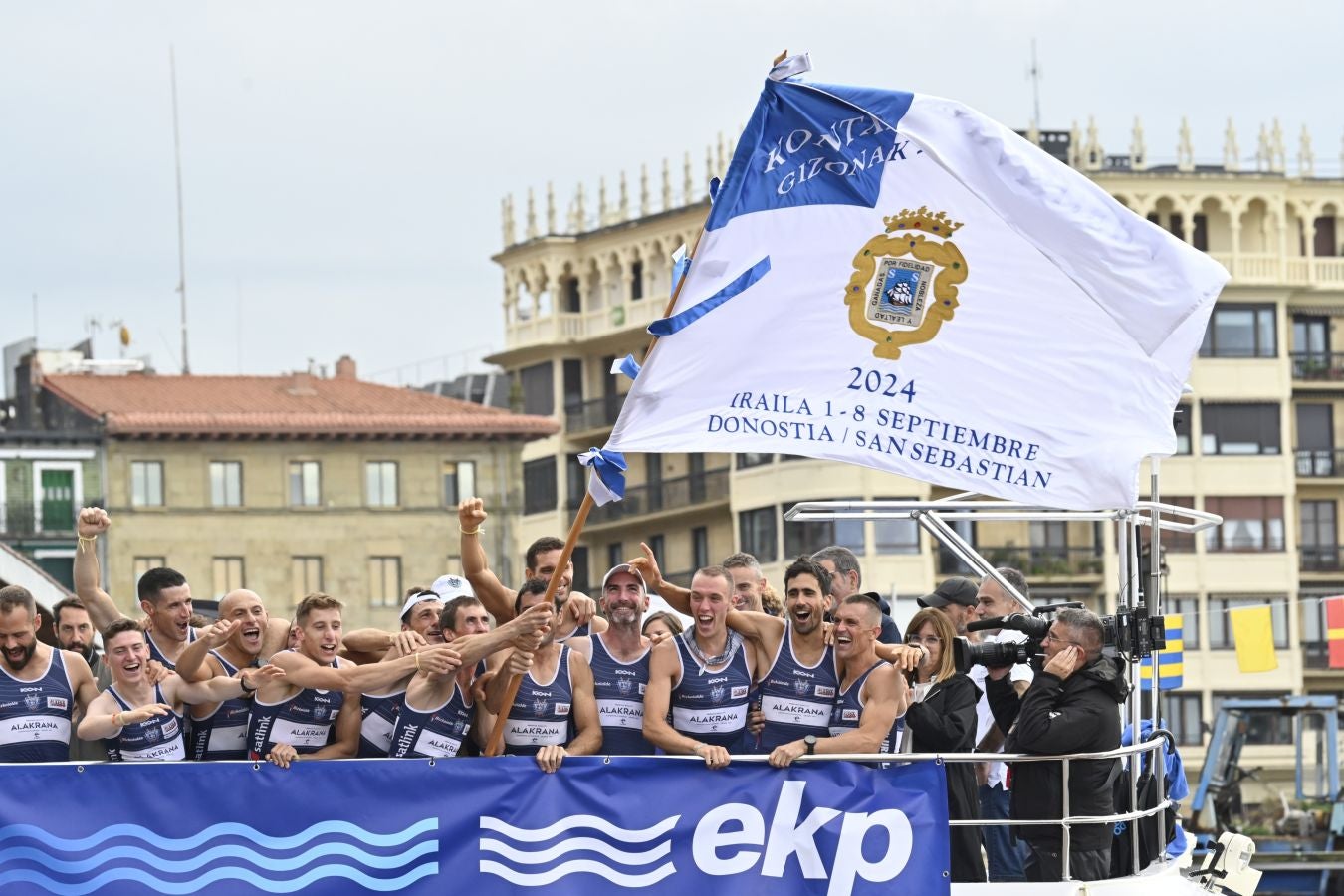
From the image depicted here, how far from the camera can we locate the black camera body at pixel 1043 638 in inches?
574

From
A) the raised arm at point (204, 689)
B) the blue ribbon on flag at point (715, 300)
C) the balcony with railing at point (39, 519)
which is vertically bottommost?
the raised arm at point (204, 689)

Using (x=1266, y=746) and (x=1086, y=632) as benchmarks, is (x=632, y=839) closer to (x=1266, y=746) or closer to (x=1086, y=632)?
(x=1086, y=632)

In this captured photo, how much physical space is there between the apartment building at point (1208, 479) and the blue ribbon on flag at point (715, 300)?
67424mm

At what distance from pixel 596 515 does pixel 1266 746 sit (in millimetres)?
22377

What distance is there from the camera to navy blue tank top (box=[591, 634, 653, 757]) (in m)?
14.5

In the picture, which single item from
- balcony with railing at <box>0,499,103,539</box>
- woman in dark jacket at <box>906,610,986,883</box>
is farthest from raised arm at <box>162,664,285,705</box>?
balcony with railing at <box>0,499,103,539</box>

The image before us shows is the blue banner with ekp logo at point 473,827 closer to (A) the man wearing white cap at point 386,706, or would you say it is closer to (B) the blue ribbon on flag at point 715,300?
(A) the man wearing white cap at point 386,706

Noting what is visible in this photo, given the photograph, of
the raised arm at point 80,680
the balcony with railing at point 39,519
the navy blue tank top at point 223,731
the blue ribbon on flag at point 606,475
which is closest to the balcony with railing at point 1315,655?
the balcony with railing at point 39,519

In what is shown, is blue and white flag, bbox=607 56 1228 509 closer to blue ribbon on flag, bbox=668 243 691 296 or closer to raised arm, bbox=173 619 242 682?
blue ribbon on flag, bbox=668 243 691 296

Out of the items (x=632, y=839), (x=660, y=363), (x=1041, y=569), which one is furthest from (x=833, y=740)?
(x=1041, y=569)

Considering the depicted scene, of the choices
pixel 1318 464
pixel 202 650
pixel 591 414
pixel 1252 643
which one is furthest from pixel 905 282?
pixel 591 414

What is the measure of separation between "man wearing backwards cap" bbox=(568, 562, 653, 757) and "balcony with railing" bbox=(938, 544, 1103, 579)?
227ft

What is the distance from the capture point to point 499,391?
3984 inches

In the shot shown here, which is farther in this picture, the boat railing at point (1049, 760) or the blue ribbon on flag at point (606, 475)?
the boat railing at point (1049, 760)
